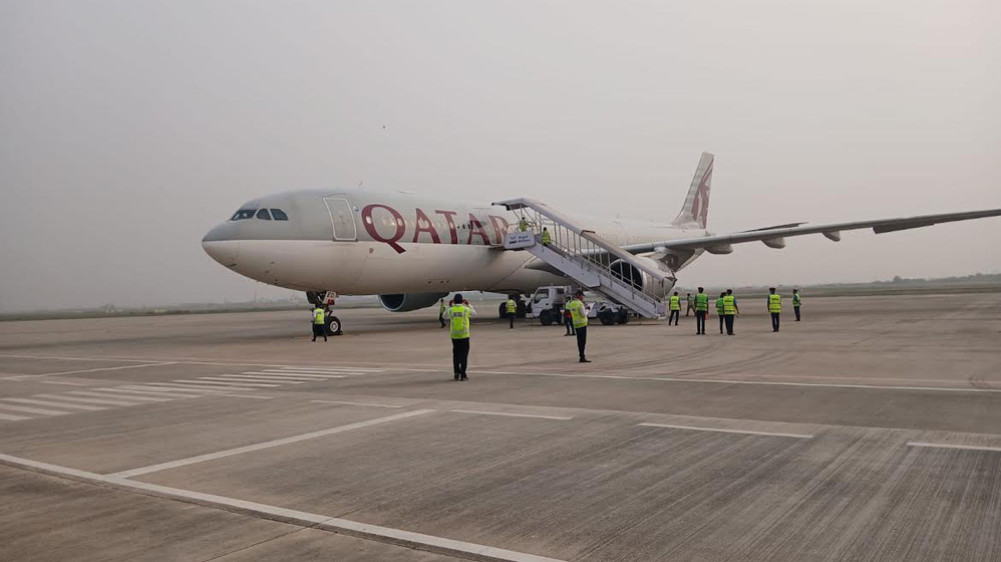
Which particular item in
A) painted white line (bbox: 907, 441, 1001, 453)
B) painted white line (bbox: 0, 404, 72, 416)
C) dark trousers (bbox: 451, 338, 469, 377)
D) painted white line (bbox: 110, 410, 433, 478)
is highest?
dark trousers (bbox: 451, 338, 469, 377)

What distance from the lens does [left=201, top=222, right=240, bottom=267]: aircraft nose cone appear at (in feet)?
67.2

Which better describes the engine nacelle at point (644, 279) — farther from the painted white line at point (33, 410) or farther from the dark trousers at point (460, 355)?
the painted white line at point (33, 410)

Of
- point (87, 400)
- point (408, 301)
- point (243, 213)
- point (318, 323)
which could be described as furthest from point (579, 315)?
point (408, 301)

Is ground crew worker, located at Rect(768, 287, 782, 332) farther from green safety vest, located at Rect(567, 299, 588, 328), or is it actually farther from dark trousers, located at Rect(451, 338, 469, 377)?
dark trousers, located at Rect(451, 338, 469, 377)

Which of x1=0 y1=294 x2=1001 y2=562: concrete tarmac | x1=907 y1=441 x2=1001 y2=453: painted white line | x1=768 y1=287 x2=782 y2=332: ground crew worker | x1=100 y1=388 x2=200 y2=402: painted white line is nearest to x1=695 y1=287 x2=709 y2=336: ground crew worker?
x1=768 y1=287 x2=782 y2=332: ground crew worker

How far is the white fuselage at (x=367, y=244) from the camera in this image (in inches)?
827

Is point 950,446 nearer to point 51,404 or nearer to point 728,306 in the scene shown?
point 51,404

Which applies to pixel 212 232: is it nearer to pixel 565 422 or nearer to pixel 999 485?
pixel 565 422

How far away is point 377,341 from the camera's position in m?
22.2

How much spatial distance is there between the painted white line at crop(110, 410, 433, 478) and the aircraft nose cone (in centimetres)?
1354

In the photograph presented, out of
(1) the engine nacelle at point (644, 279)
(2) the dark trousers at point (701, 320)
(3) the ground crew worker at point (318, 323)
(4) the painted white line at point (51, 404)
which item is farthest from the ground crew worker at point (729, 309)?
(4) the painted white line at point (51, 404)

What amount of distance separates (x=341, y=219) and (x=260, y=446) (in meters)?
16.2

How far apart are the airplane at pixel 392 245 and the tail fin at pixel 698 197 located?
12.0 metres

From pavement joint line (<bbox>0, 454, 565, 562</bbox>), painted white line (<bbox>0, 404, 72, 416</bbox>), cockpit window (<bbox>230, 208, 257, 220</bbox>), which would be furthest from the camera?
cockpit window (<bbox>230, 208, 257, 220</bbox>)
